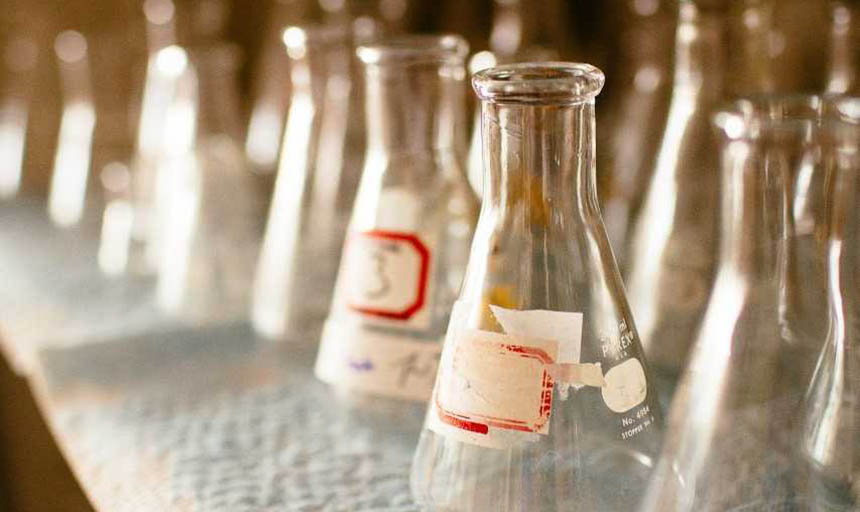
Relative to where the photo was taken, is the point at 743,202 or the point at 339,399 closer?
the point at 743,202

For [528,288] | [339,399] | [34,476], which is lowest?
[34,476]

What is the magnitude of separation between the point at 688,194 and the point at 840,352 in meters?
0.26

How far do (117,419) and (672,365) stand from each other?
38 centimetres

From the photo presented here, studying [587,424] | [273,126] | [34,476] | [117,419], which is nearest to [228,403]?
[117,419]

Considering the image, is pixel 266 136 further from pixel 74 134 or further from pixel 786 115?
pixel 786 115

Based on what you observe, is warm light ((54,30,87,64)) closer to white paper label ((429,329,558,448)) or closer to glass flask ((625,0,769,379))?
glass flask ((625,0,769,379))

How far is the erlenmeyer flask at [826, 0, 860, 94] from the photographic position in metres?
0.63

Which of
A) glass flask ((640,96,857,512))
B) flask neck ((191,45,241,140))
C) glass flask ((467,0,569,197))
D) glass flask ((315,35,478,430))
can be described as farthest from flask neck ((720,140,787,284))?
flask neck ((191,45,241,140))

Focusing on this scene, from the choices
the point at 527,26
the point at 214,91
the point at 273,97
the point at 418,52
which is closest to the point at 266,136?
the point at 273,97

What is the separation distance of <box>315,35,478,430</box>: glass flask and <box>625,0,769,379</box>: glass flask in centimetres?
15

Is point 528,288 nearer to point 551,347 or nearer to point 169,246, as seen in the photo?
point 551,347

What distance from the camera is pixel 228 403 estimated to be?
695 millimetres

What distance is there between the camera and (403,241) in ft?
1.91

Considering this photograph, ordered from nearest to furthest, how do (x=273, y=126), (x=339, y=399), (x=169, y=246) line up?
(x=339, y=399) → (x=169, y=246) → (x=273, y=126)
